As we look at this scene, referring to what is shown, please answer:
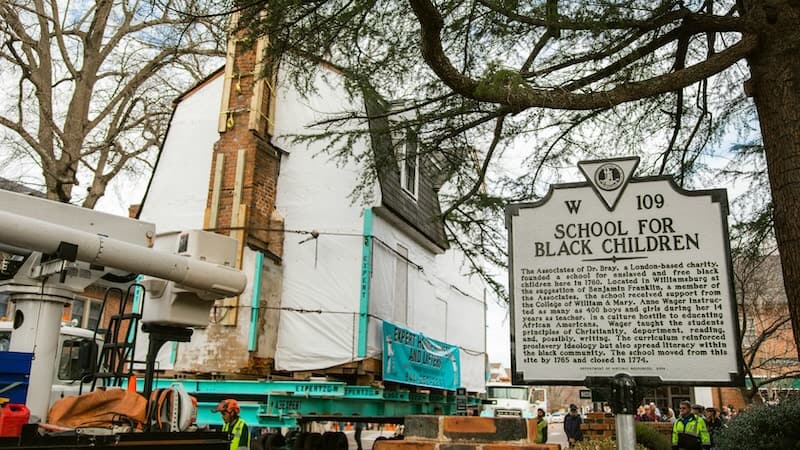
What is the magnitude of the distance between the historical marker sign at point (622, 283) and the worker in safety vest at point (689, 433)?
8992 millimetres

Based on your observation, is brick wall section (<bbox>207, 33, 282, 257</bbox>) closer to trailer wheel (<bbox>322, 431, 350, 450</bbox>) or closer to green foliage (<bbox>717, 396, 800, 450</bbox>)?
trailer wheel (<bbox>322, 431, 350, 450</bbox>)

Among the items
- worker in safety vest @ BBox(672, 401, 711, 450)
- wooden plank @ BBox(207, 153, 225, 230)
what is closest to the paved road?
wooden plank @ BBox(207, 153, 225, 230)

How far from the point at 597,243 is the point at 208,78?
40.0ft

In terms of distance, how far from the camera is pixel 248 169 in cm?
1298

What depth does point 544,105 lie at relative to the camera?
5305 mm

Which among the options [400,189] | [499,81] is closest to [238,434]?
[499,81]

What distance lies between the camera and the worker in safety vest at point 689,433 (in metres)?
11.6

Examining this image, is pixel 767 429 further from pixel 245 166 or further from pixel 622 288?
pixel 245 166

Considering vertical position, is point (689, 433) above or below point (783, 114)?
below

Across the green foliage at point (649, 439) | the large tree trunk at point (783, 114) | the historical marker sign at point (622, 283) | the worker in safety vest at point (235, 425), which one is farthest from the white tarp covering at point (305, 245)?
the historical marker sign at point (622, 283)

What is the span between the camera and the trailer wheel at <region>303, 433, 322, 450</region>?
43.4ft

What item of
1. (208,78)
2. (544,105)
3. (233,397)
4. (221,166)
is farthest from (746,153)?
(208,78)

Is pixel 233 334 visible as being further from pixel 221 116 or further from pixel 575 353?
pixel 575 353

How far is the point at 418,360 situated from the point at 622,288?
35.4 feet
